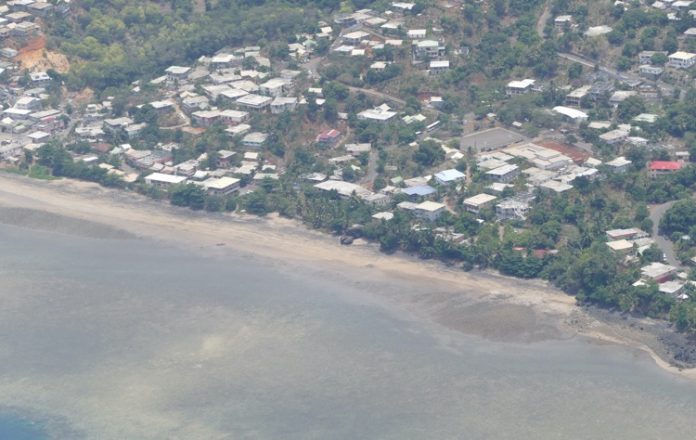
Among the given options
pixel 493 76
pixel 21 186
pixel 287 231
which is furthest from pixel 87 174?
pixel 493 76

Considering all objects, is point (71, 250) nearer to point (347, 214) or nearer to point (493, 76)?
point (347, 214)

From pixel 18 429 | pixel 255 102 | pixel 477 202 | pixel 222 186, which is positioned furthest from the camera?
pixel 255 102

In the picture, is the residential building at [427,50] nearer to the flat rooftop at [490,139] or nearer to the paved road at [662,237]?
the flat rooftop at [490,139]

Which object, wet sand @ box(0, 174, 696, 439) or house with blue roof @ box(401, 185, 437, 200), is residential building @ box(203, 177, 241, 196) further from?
house with blue roof @ box(401, 185, 437, 200)

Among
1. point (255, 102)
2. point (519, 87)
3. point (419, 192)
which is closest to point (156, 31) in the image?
point (255, 102)

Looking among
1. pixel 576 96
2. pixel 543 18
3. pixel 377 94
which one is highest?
pixel 543 18

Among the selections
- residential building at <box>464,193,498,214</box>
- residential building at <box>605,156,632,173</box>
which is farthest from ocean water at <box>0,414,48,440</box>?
residential building at <box>605,156,632,173</box>

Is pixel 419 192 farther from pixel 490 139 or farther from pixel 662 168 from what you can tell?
pixel 662 168
